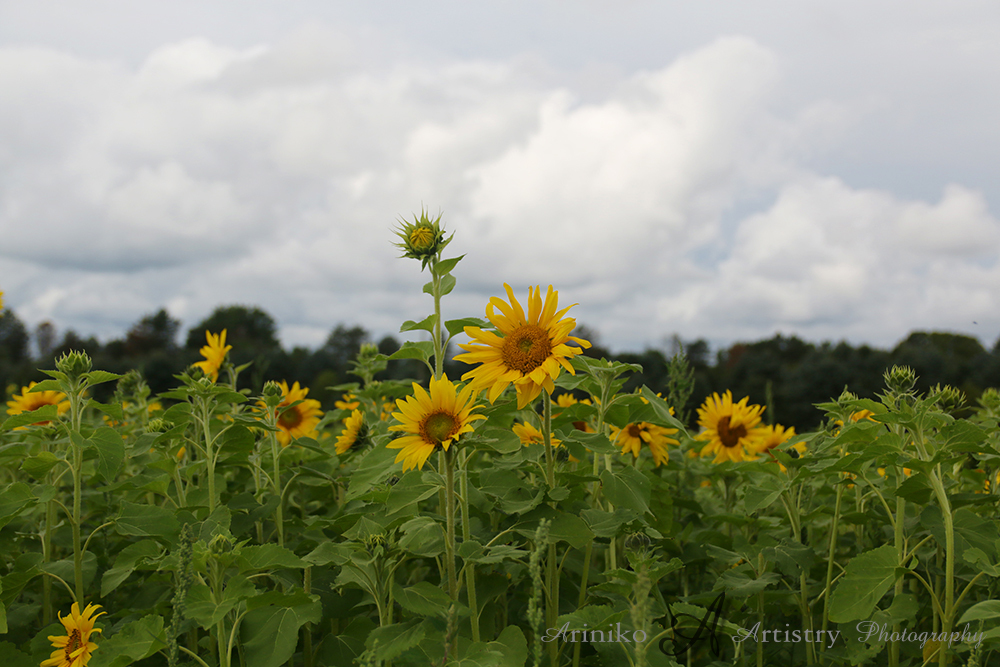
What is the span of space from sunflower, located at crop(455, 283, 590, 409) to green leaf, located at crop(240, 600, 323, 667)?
3.48 feet

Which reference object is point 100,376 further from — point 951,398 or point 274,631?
point 951,398

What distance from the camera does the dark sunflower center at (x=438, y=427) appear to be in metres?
2.32

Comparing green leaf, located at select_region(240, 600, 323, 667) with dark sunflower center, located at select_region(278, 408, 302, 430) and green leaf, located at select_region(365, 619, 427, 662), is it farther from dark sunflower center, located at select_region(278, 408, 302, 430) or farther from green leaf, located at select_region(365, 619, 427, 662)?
dark sunflower center, located at select_region(278, 408, 302, 430)

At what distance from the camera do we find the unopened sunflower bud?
2.99 m

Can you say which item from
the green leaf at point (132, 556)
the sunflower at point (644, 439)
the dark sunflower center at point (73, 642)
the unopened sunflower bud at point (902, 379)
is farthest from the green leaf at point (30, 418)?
the unopened sunflower bud at point (902, 379)

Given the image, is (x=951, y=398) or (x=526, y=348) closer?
(x=526, y=348)

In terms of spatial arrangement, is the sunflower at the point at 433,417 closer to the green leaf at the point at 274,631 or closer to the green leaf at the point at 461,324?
the green leaf at the point at 461,324

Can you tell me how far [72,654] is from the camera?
103 inches

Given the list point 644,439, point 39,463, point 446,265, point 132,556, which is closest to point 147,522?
point 132,556

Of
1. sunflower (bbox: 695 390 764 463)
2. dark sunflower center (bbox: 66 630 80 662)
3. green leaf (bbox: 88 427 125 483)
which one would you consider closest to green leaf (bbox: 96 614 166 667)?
dark sunflower center (bbox: 66 630 80 662)

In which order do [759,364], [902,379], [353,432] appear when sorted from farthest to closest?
[759,364] → [353,432] → [902,379]

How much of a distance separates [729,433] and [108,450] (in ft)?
12.9

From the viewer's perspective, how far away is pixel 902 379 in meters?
3.00

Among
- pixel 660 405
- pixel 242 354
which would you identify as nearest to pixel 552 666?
pixel 660 405
